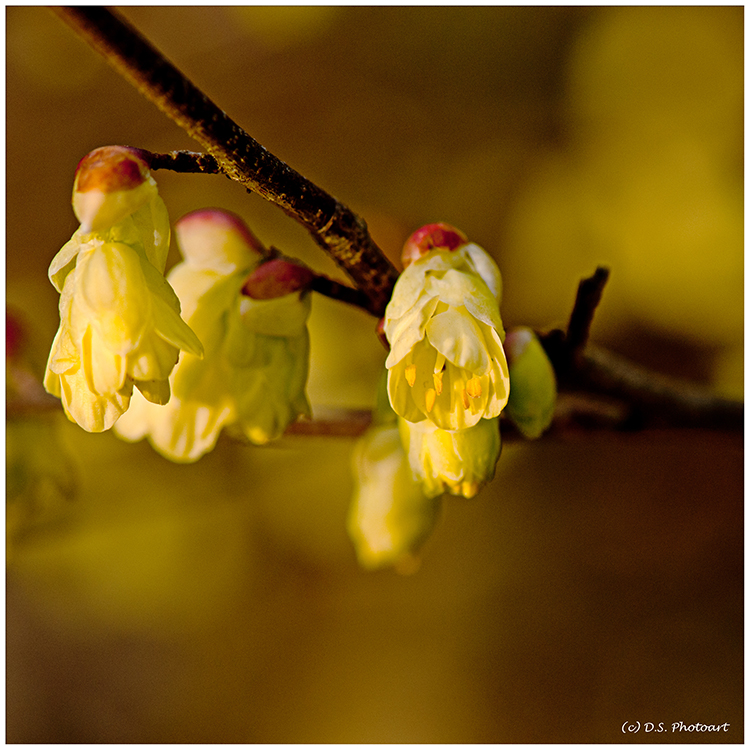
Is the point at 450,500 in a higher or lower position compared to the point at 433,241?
lower

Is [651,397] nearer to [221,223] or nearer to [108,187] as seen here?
[221,223]

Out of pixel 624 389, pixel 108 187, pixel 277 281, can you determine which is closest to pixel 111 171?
pixel 108 187

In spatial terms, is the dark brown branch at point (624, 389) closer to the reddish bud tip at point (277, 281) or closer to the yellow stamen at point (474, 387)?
the yellow stamen at point (474, 387)

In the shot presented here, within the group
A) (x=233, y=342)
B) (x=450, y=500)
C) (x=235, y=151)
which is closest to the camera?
(x=235, y=151)

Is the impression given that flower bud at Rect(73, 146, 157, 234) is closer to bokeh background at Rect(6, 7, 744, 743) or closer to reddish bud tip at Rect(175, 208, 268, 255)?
reddish bud tip at Rect(175, 208, 268, 255)

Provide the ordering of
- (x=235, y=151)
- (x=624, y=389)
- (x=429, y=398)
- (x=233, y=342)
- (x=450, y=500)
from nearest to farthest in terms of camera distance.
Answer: (x=235, y=151), (x=429, y=398), (x=233, y=342), (x=624, y=389), (x=450, y=500)

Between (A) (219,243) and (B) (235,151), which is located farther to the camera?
(A) (219,243)

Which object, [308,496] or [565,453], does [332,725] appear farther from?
[565,453]

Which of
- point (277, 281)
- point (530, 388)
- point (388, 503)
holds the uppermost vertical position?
point (277, 281)
